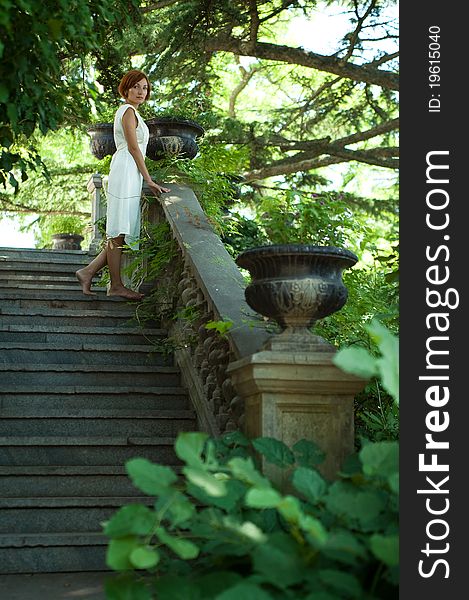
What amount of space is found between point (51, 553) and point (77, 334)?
264 centimetres

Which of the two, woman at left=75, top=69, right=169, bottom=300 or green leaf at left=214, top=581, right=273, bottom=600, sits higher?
woman at left=75, top=69, right=169, bottom=300

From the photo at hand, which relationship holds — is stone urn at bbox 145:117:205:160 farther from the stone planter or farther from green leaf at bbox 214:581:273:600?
the stone planter

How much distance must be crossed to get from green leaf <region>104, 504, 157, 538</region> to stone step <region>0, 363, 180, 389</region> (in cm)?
347

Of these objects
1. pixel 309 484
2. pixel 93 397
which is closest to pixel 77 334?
pixel 93 397

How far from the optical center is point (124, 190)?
23.2ft

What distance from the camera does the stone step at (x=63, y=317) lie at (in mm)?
6855

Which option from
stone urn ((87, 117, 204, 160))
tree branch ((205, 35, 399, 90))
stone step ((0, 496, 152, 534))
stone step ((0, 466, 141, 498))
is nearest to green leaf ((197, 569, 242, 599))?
stone step ((0, 496, 152, 534))

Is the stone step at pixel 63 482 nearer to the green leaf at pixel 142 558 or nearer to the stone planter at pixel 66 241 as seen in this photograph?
the green leaf at pixel 142 558

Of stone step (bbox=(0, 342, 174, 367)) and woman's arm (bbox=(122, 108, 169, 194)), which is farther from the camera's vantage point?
woman's arm (bbox=(122, 108, 169, 194))

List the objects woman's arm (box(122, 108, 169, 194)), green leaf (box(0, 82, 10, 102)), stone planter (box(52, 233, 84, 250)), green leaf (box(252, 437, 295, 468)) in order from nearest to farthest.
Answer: green leaf (box(252, 437, 295, 468)), green leaf (box(0, 82, 10, 102)), woman's arm (box(122, 108, 169, 194)), stone planter (box(52, 233, 84, 250))

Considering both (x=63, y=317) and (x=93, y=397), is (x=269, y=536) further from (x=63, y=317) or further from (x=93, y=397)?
(x=63, y=317)

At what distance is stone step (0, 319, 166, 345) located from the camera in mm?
6520

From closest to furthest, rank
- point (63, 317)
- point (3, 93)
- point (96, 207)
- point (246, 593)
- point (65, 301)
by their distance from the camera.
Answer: point (246, 593) → point (3, 93) → point (63, 317) → point (65, 301) → point (96, 207)

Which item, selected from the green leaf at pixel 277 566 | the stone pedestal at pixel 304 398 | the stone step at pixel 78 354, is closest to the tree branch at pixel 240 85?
the stone step at pixel 78 354
